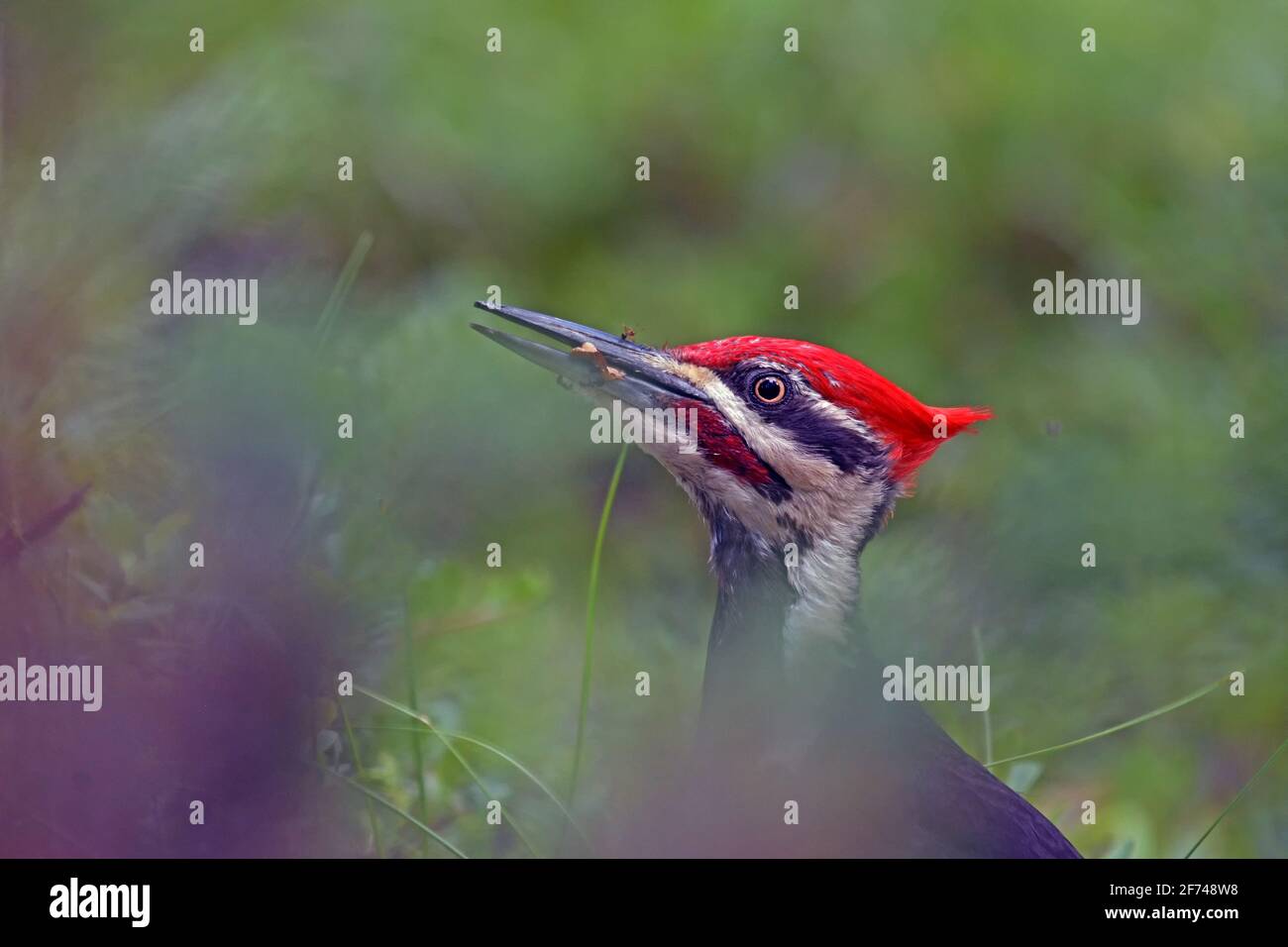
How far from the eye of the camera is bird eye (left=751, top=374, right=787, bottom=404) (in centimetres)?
238

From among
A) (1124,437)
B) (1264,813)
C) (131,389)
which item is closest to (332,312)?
(131,389)

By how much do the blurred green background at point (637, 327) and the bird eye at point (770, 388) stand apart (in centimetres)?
57

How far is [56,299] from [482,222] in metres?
1.71

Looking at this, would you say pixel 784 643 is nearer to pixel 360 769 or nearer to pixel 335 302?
pixel 360 769

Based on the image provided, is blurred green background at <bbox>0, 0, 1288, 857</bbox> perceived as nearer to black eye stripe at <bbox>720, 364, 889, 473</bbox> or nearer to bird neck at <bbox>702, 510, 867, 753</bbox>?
bird neck at <bbox>702, 510, 867, 753</bbox>

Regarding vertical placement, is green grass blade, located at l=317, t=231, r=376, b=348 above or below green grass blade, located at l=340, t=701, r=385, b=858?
above

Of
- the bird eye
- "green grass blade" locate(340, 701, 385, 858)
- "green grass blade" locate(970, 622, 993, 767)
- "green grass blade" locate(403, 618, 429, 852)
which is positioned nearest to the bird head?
the bird eye

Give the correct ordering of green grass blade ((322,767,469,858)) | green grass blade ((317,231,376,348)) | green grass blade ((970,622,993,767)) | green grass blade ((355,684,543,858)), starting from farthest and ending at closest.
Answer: green grass blade ((970,622,993,767)) → green grass blade ((317,231,376,348)) → green grass blade ((355,684,543,858)) → green grass blade ((322,767,469,858))

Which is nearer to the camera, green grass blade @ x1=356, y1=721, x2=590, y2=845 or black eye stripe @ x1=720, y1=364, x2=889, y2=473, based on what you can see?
green grass blade @ x1=356, y1=721, x2=590, y2=845

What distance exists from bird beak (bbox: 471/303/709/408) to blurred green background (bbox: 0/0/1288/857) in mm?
314

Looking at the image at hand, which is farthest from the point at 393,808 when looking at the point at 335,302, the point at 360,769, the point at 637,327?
the point at 637,327

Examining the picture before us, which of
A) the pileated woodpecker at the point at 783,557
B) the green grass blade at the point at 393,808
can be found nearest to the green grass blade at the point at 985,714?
the pileated woodpecker at the point at 783,557

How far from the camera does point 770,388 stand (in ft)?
7.81

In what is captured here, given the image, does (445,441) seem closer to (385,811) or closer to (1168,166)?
(385,811)
